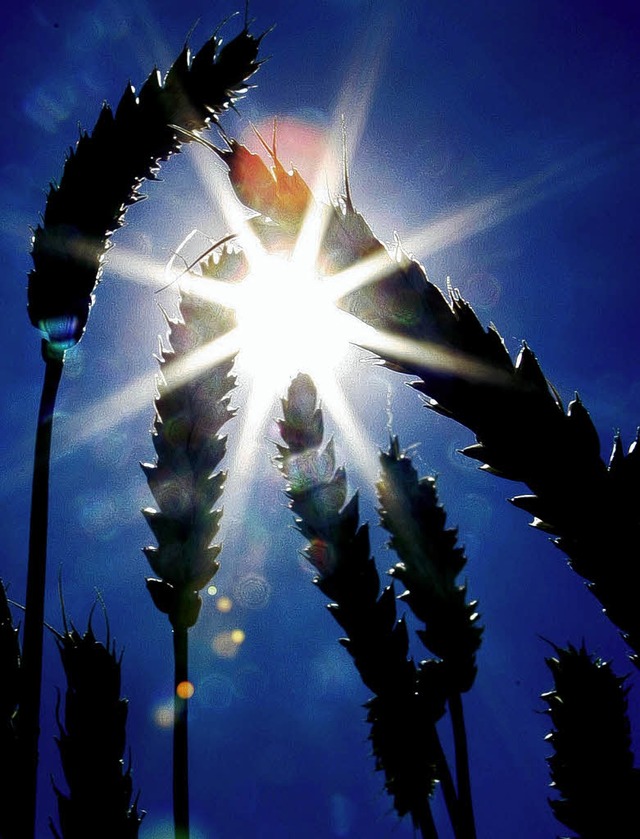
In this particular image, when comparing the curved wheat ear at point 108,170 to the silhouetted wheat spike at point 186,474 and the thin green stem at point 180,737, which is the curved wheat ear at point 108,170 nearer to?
the silhouetted wheat spike at point 186,474

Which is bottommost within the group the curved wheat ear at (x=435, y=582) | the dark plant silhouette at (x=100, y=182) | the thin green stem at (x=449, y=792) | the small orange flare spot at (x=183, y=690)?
the thin green stem at (x=449, y=792)

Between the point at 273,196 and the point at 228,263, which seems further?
the point at 228,263

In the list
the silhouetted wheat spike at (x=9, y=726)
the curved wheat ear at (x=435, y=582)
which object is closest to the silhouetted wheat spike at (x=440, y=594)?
the curved wheat ear at (x=435, y=582)

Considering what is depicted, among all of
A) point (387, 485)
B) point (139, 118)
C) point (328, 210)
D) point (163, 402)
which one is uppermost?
point (139, 118)

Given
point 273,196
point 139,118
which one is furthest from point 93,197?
point 273,196

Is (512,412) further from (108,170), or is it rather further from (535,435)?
(108,170)

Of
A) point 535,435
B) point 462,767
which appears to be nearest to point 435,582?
point 462,767

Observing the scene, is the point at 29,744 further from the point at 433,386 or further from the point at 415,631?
the point at 433,386
